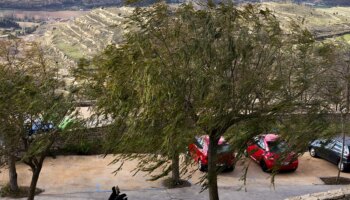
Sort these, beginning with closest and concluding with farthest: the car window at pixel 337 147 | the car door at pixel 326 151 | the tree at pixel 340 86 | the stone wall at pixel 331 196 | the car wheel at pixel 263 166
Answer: the stone wall at pixel 331 196, the tree at pixel 340 86, the car wheel at pixel 263 166, the car window at pixel 337 147, the car door at pixel 326 151

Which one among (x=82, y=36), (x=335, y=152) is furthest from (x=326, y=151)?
(x=82, y=36)

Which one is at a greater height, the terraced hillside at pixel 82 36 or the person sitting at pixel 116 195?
the person sitting at pixel 116 195

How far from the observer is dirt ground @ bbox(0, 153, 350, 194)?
16969 millimetres

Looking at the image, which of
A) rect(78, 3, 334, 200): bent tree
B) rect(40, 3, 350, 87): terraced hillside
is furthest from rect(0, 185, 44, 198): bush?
rect(40, 3, 350, 87): terraced hillside

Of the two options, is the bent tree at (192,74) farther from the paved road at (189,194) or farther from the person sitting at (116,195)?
the paved road at (189,194)

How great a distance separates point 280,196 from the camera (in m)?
16.2

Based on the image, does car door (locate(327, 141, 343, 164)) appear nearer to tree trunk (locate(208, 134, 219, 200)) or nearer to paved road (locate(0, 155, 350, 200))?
paved road (locate(0, 155, 350, 200))

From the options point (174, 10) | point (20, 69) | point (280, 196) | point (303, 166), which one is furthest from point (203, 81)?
point (303, 166)

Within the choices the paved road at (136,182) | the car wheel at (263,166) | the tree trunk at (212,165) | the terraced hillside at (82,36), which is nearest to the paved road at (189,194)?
the paved road at (136,182)

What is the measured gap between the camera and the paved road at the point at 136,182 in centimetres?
1623

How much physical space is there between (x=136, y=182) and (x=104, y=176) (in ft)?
4.52

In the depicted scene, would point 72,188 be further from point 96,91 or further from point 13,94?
point 96,91

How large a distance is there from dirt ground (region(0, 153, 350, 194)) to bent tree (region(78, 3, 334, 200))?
7.15m

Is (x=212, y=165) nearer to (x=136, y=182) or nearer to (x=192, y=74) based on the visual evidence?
(x=192, y=74)
